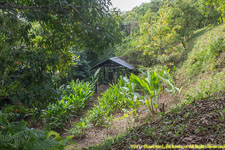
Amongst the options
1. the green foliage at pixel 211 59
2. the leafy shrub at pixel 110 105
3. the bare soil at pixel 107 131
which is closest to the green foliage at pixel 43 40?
the bare soil at pixel 107 131

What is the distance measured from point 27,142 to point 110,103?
446 centimetres

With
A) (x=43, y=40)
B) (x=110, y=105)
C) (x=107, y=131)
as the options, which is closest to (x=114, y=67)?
(x=110, y=105)

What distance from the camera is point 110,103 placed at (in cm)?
609

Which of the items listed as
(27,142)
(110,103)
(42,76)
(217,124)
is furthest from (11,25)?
(110,103)

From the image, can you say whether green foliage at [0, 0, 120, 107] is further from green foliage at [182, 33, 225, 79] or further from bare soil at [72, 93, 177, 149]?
green foliage at [182, 33, 225, 79]

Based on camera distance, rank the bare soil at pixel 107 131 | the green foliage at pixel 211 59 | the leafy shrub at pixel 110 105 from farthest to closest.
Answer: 1. the green foliage at pixel 211 59
2. the leafy shrub at pixel 110 105
3. the bare soil at pixel 107 131

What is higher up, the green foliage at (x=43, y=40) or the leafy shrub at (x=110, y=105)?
the green foliage at (x=43, y=40)

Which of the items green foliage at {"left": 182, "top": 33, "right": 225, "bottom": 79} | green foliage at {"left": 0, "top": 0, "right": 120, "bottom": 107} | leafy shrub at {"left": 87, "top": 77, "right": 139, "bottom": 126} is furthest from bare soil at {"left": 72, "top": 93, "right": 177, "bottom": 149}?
green foliage at {"left": 182, "top": 33, "right": 225, "bottom": 79}

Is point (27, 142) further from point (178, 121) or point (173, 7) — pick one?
point (173, 7)

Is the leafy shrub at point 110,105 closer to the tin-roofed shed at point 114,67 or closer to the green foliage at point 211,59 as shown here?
the green foliage at point 211,59

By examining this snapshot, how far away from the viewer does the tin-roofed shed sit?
35.4 ft

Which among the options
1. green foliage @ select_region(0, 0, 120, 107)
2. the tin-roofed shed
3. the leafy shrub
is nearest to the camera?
green foliage @ select_region(0, 0, 120, 107)

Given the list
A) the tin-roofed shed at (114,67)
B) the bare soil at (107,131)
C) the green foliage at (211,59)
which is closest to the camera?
the bare soil at (107,131)

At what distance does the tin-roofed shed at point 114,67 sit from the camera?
A: 10798 mm
